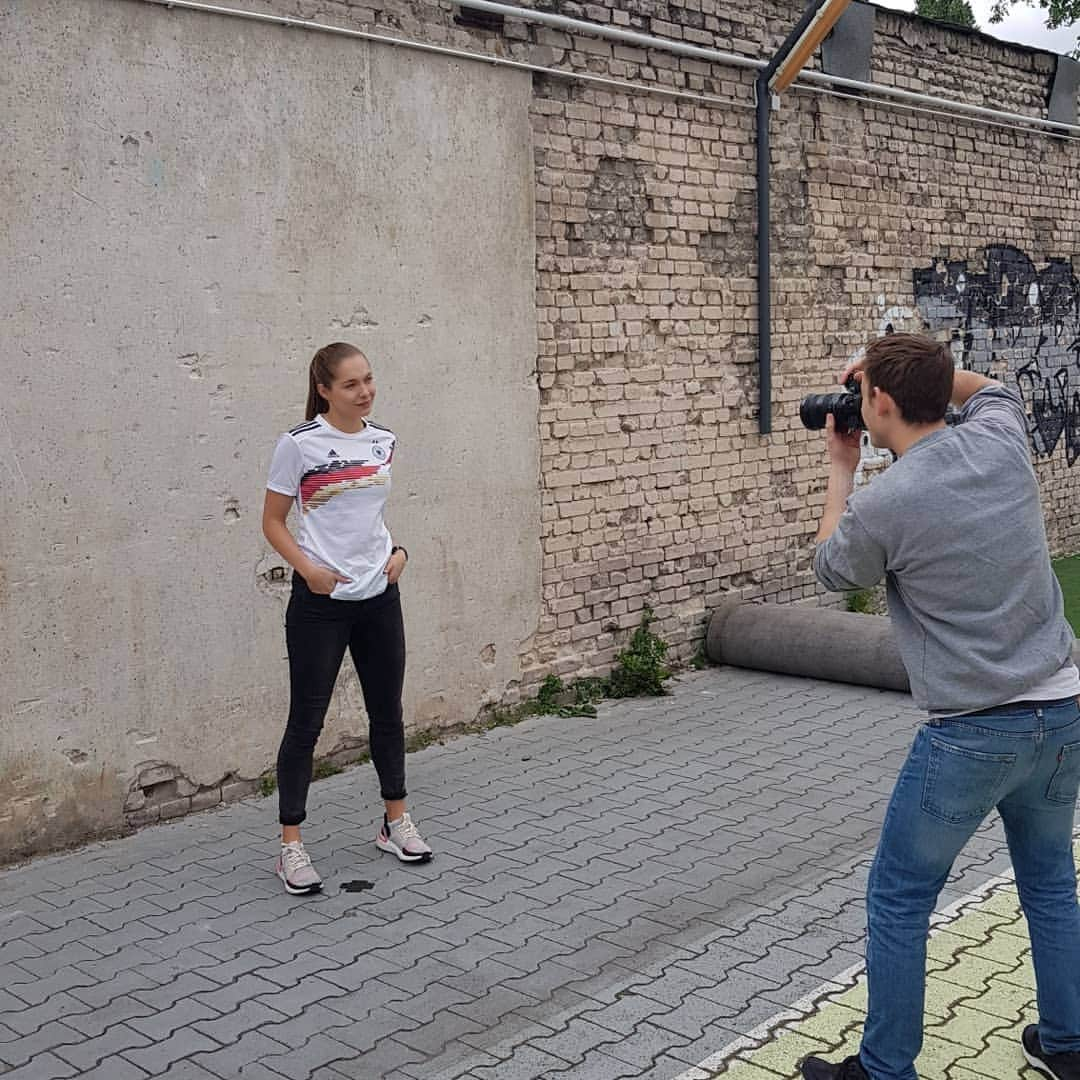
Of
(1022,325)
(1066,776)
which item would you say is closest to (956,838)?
(1066,776)

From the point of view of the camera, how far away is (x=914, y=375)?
130 inches

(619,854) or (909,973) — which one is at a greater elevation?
(909,973)

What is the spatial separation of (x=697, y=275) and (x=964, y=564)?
544cm

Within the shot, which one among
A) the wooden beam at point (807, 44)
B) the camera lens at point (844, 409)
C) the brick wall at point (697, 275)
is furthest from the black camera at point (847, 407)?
the wooden beam at point (807, 44)

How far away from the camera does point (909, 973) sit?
10.6 ft

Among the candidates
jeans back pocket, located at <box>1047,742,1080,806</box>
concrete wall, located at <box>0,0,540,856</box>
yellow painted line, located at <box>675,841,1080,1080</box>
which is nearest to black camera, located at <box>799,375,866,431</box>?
jeans back pocket, located at <box>1047,742,1080,806</box>

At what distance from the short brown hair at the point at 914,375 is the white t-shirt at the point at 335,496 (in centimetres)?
219

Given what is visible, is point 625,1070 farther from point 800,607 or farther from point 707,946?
point 800,607

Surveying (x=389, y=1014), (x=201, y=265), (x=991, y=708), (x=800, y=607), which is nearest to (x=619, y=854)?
(x=389, y=1014)

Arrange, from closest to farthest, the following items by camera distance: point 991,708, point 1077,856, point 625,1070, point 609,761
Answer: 1. point 991,708
2. point 625,1070
3. point 1077,856
4. point 609,761

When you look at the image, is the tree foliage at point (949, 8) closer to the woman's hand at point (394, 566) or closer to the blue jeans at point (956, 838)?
the woman's hand at point (394, 566)

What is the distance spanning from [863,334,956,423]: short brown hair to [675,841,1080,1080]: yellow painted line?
5.66 feet

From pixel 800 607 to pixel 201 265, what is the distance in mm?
4539

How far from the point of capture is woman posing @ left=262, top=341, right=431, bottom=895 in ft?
16.1
